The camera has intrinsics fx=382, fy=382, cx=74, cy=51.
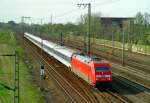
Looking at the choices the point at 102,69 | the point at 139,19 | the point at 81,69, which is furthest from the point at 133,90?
the point at 139,19

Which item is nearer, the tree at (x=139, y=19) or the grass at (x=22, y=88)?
the grass at (x=22, y=88)

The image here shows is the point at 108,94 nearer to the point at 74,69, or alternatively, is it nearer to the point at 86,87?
the point at 86,87

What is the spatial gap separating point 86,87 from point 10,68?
20.4 meters

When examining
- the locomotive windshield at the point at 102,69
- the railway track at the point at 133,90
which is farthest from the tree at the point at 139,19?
the locomotive windshield at the point at 102,69

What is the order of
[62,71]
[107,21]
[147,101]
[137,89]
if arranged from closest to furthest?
[147,101]
[137,89]
[62,71]
[107,21]

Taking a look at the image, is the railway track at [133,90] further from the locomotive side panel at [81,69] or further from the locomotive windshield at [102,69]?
the locomotive side panel at [81,69]

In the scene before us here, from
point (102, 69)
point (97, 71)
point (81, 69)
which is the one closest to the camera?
point (97, 71)

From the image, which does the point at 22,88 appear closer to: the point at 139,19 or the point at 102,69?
the point at 102,69

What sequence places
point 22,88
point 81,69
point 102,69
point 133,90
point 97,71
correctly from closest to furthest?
point 97,71 → point 102,69 → point 133,90 → point 22,88 → point 81,69

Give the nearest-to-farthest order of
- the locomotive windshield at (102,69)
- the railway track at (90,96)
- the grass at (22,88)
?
the railway track at (90,96) < the grass at (22,88) < the locomotive windshield at (102,69)

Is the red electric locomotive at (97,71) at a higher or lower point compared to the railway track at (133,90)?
higher

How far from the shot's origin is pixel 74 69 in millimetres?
44219

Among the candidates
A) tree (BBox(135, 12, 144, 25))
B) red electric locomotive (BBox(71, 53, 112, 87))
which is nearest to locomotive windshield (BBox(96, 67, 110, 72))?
red electric locomotive (BBox(71, 53, 112, 87))

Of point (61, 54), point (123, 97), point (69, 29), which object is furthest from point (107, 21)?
point (123, 97)
